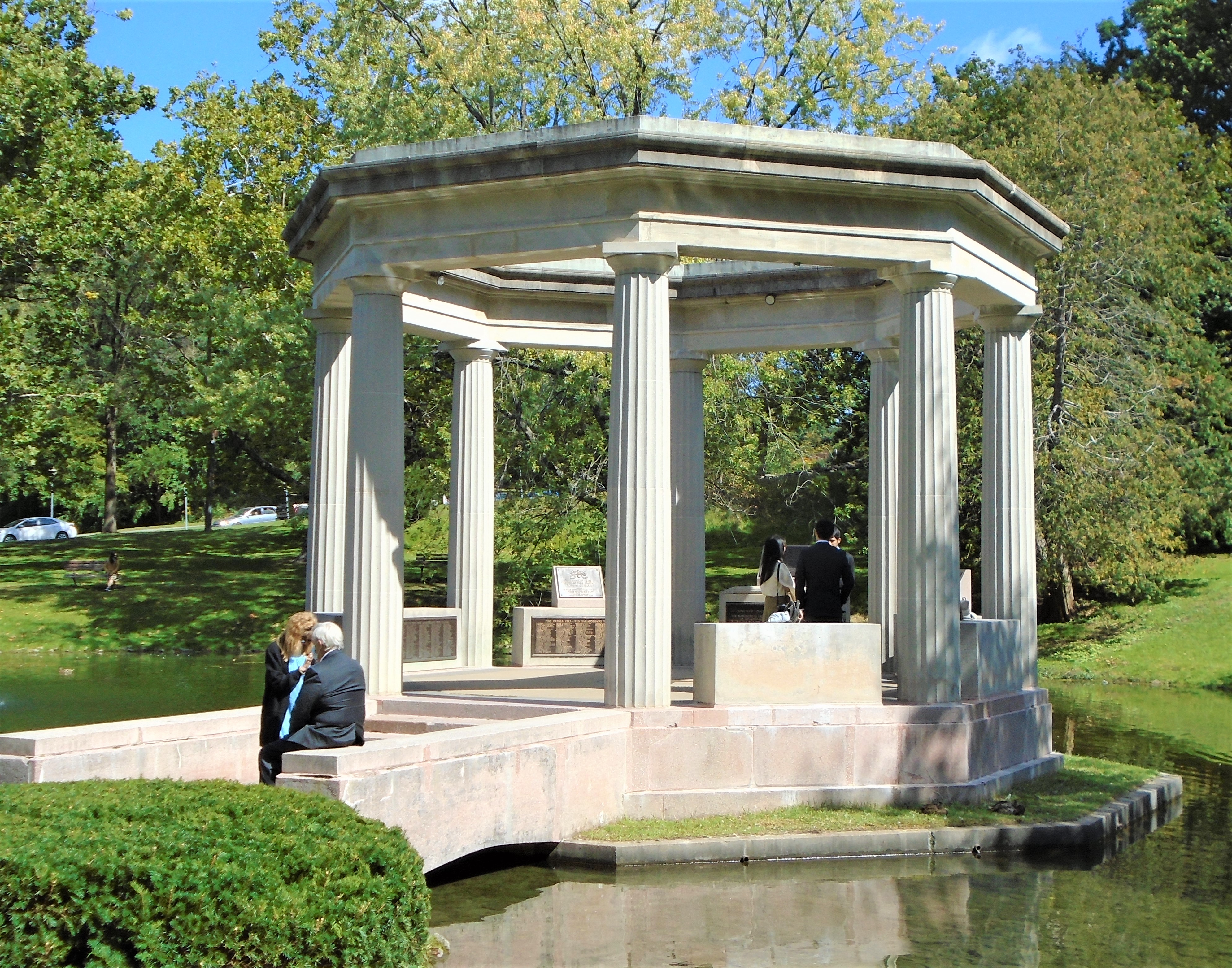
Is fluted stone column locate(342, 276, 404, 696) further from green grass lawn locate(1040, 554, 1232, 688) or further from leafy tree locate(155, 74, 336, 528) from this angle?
green grass lawn locate(1040, 554, 1232, 688)

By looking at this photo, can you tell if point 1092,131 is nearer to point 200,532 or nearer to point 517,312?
point 517,312

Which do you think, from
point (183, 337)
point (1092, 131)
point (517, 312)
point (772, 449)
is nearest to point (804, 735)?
point (517, 312)

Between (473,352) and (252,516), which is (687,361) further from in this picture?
(252,516)

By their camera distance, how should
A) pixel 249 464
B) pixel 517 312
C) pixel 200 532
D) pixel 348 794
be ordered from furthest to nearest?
pixel 200 532
pixel 249 464
pixel 517 312
pixel 348 794

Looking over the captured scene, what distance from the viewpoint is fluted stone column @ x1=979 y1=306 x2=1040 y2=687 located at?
17219mm

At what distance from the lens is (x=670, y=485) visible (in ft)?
48.0

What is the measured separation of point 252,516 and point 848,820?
79.9m

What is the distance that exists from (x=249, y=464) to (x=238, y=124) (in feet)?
43.8

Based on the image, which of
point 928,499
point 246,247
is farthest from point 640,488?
point 246,247

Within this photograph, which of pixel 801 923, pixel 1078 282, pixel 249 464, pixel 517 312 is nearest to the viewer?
pixel 801 923

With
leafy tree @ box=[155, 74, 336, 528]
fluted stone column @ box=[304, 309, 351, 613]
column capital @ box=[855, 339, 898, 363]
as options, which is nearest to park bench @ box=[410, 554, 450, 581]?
leafy tree @ box=[155, 74, 336, 528]

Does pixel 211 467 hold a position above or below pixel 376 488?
above

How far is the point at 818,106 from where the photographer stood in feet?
122

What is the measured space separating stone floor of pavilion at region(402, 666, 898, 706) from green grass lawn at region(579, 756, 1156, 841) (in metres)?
1.45
